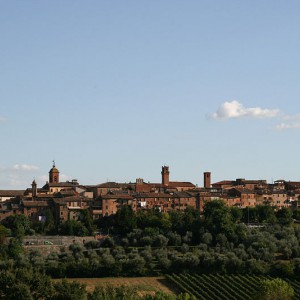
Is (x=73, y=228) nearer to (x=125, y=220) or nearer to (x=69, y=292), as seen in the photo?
(x=125, y=220)

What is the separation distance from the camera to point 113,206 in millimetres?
71375

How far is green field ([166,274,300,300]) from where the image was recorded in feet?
149

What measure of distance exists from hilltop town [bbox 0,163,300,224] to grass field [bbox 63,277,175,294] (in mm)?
18700

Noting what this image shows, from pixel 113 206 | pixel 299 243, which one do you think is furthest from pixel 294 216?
pixel 113 206

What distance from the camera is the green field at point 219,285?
149 feet

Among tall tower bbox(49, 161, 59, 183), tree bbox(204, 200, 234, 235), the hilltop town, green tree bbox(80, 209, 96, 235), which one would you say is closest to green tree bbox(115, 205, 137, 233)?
green tree bbox(80, 209, 96, 235)

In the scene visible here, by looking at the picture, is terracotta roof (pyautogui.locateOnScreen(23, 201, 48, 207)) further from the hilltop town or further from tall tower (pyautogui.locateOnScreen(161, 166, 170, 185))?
tall tower (pyautogui.locateOnScreen(161, 166, 170, 185))

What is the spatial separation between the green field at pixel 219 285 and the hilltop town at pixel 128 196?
2154cm

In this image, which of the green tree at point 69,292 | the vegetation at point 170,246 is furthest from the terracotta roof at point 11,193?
the green tree at point 69,292

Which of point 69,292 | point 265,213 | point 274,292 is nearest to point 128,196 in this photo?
point 265,213

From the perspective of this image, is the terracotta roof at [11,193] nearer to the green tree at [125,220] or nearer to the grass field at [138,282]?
the green tree at [125,220]

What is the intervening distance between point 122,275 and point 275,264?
440 inches

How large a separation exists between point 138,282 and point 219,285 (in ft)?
18.4

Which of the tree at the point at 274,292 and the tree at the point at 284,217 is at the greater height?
the tree at the point at 284,217
